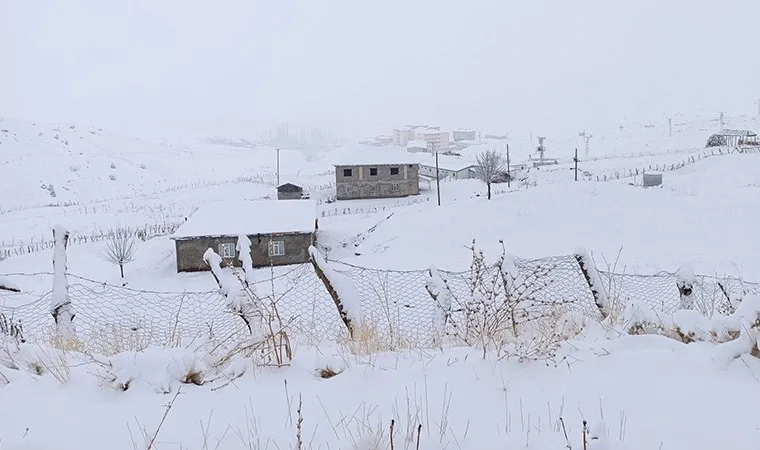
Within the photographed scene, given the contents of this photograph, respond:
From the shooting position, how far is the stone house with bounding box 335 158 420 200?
131 feet

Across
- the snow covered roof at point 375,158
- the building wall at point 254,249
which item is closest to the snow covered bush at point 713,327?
the building wall at point 254,249

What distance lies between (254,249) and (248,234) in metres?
0.98

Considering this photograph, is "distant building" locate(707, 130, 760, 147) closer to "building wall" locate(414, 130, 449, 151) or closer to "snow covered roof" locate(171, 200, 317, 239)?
"snow covered roof" locate(171, 200, 317, 239)

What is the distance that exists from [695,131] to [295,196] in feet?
179

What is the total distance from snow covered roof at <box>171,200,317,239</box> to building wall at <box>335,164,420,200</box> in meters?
12.5

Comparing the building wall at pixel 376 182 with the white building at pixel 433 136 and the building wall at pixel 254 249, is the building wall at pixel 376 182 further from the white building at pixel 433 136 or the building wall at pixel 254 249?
the white building at pixel 433 136

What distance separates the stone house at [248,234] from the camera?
22.8 metres

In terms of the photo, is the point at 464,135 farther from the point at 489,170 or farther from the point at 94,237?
the point at 94,237

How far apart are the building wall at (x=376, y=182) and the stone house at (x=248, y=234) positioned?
1419 cm

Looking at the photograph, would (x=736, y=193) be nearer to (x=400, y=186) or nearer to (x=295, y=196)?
Result: (x=400, y=186)

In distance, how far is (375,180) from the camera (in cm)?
4047

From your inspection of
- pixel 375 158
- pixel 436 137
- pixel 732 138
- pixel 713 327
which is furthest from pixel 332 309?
pixel 436 137

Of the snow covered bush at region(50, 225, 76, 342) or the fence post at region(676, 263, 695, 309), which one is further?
the snow covered bush at region(50, 225, 76, 342)

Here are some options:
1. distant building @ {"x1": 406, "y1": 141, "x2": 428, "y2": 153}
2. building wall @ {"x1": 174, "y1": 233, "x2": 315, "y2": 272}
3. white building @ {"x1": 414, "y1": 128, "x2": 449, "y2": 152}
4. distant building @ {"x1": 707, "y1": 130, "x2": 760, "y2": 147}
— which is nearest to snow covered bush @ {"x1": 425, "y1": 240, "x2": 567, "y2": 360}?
building wall @ {"x1": 174, "y1": 233, "x2": 315, "y2": 272}
